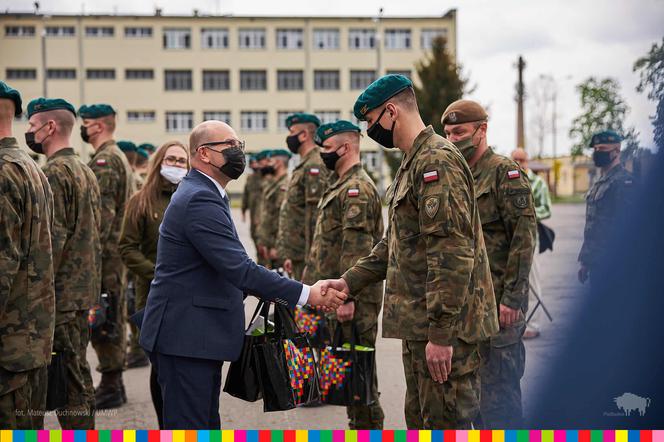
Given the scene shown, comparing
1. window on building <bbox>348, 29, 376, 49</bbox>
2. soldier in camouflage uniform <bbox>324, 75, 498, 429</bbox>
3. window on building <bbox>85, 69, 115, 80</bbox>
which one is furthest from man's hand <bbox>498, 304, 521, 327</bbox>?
window on building <bbox>348, 29, 376, 49</bbox>

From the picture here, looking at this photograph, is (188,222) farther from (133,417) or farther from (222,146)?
(133,417)

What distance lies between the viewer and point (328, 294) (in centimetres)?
370

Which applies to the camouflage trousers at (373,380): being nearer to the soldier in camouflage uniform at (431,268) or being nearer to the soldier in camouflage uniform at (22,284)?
the soldier in camouflage uniform at (431,268)

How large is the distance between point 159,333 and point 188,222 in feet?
1.72

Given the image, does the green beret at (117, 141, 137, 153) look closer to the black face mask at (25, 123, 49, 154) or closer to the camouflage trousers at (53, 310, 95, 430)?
the black face mask at (25, 123, 49, 154)

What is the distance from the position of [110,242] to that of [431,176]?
13.1 feet

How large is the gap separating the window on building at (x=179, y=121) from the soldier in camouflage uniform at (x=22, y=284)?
171 ft

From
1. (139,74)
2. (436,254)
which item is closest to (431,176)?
(436,254)

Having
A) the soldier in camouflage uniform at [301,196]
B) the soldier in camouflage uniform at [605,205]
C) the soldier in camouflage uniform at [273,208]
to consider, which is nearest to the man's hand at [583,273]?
the soldier in camouflage uniform at [605,205]

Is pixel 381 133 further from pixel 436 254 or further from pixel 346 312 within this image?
pixel 346 312

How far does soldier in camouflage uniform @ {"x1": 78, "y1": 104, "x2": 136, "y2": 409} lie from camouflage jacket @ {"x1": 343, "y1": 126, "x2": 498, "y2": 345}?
3.29 m

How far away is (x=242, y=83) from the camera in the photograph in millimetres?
54781

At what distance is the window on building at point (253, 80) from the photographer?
180ft

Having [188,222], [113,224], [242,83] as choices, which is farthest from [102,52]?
[188,222]
